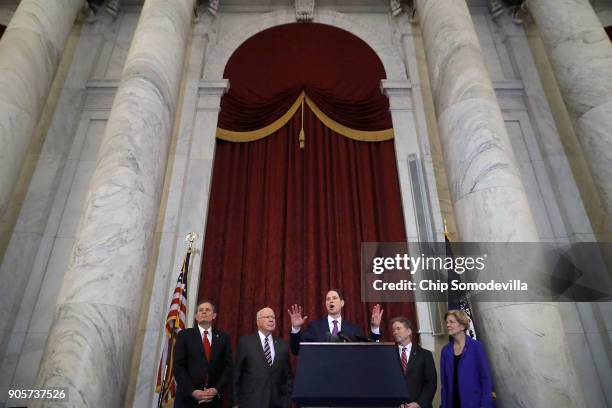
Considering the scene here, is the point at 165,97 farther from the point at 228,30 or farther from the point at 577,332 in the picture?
the point at 577,332

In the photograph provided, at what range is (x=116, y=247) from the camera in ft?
→ 11.5

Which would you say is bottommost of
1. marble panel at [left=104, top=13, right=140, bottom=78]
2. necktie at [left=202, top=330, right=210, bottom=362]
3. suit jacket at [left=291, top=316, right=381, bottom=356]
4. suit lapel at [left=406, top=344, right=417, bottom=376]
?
suit lapel at [left=406, top=344, right=417, bottom=376]

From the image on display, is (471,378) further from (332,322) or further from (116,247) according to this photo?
(116,247)

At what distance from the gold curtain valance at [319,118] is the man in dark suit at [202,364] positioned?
2.90 meters

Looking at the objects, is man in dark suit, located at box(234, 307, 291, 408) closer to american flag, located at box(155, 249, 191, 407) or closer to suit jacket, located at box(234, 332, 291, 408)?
suit jacket, located at box(234, 332, 291, 408)

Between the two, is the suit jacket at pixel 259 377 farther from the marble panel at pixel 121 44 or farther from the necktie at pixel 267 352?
the marble panel at pixel 121 44

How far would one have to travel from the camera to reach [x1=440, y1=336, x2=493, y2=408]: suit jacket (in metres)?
2.95

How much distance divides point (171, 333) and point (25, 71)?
3.15 meters

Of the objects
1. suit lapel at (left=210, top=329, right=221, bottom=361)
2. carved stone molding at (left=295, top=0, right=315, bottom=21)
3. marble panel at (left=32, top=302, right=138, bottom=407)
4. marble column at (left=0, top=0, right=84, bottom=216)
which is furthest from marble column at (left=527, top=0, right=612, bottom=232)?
marble column at (left=0, top=0, right=84, bottom=216)

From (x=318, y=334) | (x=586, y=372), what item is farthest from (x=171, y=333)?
(x=586, y=372)

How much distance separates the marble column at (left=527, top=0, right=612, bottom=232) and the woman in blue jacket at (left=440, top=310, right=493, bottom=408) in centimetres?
215

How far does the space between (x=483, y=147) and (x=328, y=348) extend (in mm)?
2850

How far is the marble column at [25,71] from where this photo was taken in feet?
13.9

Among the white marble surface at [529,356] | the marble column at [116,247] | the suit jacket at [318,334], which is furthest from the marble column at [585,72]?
the marble column at [116,247]
